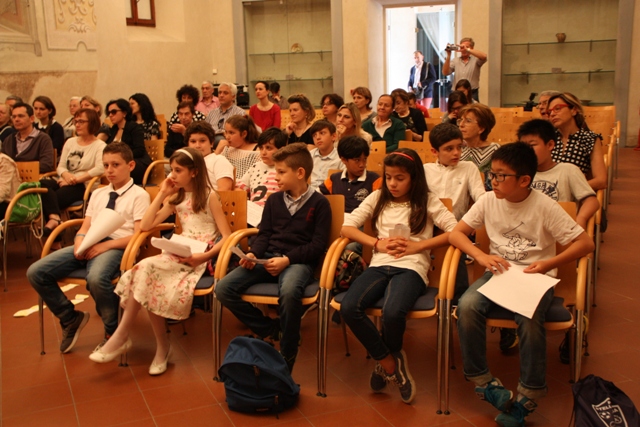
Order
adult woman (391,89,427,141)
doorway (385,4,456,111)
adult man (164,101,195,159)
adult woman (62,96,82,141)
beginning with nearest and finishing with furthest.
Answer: adult man (164,101,195,159)
adult woman (391,89,427,141)
adult woman (62,96,82,141)
doorway (385,4,456,111)

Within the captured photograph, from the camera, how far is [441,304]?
3.03m

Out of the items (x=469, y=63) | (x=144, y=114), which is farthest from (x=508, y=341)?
(x=469, y=63)

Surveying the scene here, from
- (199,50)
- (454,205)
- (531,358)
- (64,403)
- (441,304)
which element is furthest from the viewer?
(199,50)

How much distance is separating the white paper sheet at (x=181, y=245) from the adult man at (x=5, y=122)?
383 centimetres

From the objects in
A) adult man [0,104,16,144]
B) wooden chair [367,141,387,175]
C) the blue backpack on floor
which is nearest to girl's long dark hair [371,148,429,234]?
the blue backpack on floor

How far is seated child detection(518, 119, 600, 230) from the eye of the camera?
360cm

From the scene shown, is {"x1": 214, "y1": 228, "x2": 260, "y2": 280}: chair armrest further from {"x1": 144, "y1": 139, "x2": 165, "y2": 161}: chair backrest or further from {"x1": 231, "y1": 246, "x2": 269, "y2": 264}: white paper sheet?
{"x1": 144, "y1": 139, "x2": 165, "y2": 161}: chair backrest

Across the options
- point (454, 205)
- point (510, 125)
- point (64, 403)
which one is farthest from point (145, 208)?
point (510, 125)

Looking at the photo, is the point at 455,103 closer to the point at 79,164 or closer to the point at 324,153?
the point at 324,153

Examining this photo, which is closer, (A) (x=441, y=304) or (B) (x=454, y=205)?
(A) (x=441, y=304)

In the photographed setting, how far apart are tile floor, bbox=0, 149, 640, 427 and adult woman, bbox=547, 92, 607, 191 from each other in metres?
0.88

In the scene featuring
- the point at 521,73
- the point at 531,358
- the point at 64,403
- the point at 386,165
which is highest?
the point at 521,73

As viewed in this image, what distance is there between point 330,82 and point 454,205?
876cm

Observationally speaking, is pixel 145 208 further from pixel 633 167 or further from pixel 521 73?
pixel 521 73
